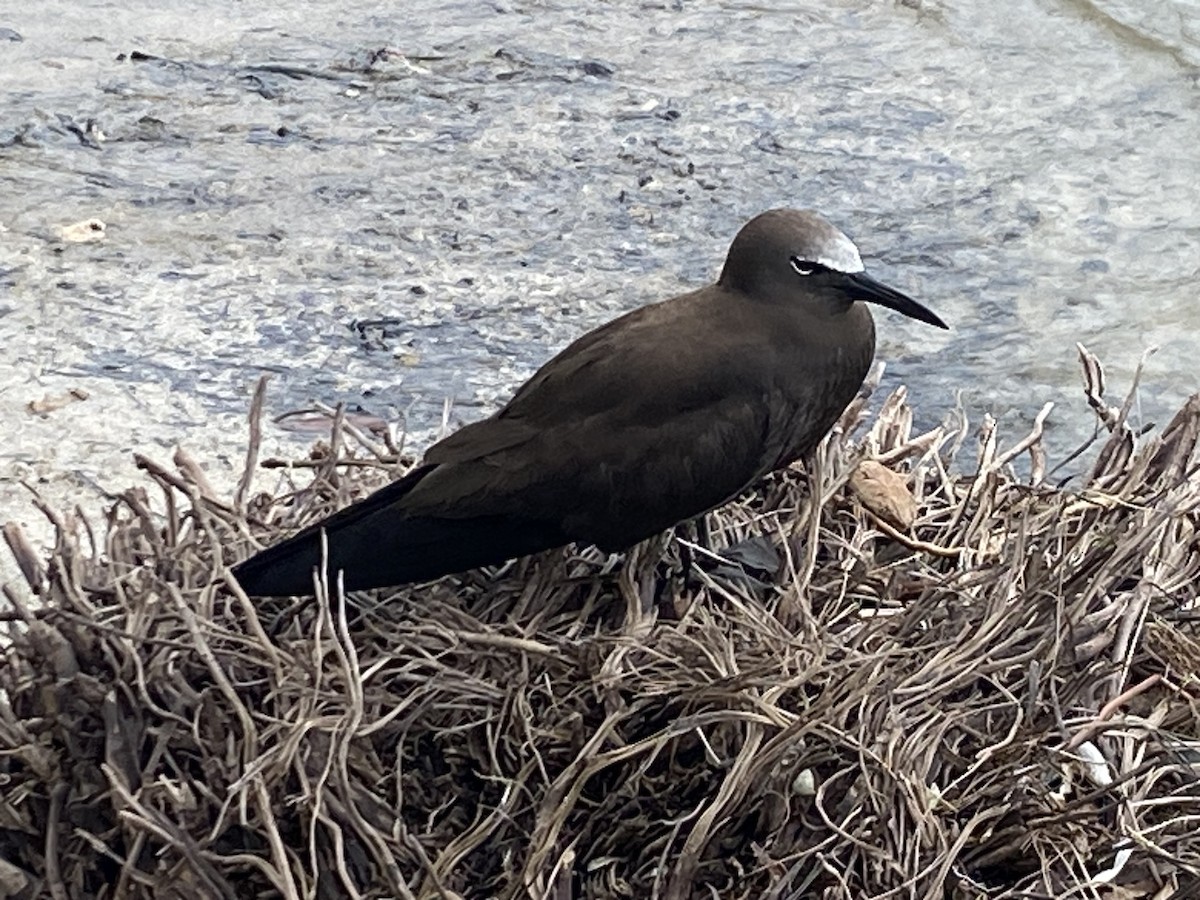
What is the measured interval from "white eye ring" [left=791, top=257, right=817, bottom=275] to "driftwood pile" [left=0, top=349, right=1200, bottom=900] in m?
0.33

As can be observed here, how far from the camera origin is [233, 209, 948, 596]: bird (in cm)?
239

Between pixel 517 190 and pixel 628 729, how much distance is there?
2.39 metres

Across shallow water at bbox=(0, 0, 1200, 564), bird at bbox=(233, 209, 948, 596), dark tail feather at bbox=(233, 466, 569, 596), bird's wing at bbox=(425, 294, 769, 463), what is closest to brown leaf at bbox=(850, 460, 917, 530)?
bird at bbox=(233, 209, 948, 596)

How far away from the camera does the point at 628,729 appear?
2.20m

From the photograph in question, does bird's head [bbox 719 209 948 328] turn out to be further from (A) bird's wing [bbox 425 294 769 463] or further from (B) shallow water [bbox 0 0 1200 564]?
(B) shallow water [bbox 0 0 1200 564]

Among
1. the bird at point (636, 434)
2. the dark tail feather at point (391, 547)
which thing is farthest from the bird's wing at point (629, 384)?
the dark tail feather at point (391, 547)

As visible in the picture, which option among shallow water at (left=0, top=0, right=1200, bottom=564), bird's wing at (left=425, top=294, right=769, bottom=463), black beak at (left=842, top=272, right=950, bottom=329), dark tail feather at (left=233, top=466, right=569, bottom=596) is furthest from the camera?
shallow water at (left=0, top=0, right=1200, bottom=564)

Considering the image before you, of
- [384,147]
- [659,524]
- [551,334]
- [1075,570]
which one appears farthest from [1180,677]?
[384,147]

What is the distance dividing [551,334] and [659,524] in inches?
57.6

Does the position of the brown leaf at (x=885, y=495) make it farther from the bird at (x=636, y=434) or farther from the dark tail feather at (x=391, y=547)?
the dark tail feather at (x=391, y=547)

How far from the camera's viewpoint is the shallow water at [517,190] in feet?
12.2

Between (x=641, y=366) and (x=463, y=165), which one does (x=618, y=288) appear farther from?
(x=641, y=366)

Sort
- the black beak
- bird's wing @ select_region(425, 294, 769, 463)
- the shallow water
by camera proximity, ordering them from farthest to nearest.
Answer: the shallow water < the black beak < bird's wing @ select_region(425, 294, 769, 463)

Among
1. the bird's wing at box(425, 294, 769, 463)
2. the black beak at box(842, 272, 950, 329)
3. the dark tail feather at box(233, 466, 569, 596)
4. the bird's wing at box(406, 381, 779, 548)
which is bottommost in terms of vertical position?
the dark tail feather at box(233, 466, 569, 596)
